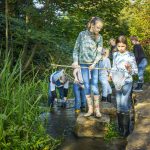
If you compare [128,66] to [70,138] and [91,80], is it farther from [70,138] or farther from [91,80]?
[70,138]

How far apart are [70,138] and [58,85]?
3105 mm

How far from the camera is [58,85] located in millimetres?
8953

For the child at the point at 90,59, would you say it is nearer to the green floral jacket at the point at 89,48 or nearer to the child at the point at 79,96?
the green floral jacket at the point at 89,48

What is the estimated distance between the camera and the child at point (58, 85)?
8.67 metres

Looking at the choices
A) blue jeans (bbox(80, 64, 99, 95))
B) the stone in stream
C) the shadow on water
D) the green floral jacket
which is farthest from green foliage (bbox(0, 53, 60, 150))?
the green floral jacket

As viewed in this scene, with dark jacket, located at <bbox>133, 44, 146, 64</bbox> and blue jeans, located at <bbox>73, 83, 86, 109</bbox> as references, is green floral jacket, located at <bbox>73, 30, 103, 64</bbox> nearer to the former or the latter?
blue jeans, located at <bbox>73, 83, 86, 109</bbox>

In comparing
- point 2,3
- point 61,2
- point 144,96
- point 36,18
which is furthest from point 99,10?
point 144,96

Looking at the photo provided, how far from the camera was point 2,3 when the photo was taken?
48.7 ft

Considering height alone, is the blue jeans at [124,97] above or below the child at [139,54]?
below

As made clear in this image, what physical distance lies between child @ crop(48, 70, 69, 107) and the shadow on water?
813mm

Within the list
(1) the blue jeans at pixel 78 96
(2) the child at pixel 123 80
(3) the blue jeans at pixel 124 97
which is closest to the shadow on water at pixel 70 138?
(1) the blue jeans at pixel 78 96

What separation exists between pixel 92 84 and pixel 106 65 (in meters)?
2.87

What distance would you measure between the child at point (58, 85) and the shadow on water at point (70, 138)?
813 millimetres

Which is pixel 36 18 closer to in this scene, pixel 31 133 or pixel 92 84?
pixel 92 84
